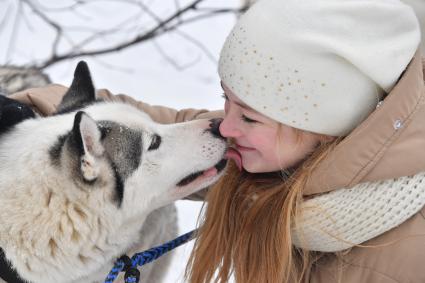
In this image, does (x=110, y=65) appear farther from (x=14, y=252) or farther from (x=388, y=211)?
(x=388, y=211)

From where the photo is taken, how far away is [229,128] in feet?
5.53

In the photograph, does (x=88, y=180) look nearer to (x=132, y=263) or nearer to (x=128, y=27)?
(x=132, y=263)

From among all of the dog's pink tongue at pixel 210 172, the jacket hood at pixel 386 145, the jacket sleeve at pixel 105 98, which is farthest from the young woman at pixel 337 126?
the jacket sleeve at pixel 105 98

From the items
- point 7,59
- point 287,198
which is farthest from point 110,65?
point 287,198

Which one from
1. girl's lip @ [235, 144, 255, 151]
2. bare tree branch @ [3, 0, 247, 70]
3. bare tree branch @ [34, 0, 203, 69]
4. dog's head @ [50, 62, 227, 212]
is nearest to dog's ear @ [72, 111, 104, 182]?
→ dog's head @ [50, 62, 227, 212]

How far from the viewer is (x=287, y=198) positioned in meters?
1.62

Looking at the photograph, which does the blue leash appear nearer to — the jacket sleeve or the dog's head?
the dog's head

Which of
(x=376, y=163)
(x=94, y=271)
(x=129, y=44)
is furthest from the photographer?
(x=129, y=44)

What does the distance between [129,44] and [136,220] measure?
2.90m

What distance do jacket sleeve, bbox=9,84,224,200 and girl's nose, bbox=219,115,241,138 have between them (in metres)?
0.50

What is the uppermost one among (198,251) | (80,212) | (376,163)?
(376,163)

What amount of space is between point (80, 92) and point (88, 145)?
391 millimetres

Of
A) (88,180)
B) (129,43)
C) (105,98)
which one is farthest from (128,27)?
(88,180)

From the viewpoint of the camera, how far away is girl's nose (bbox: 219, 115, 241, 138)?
5.51ft
